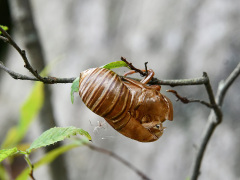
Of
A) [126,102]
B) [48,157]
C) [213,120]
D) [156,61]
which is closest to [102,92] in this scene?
[126,102]

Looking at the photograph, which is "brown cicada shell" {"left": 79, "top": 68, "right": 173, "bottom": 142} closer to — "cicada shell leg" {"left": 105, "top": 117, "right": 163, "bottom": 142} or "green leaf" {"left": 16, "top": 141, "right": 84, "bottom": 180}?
"cicada shell leg" {"left": 105, "top": 117, "right": 163, "bottom": 142}

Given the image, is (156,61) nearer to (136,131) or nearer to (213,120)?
(213,120)

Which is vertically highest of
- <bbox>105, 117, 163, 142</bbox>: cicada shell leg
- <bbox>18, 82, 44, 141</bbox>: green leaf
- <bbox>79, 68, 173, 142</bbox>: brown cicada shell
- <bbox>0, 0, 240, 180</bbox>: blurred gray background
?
<bbox>79, 68, 173, 142</bbox>: brown cicada shell

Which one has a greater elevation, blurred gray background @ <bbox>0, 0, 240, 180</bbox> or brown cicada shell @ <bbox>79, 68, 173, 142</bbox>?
brown cicada shell @ <bbox>79, 68, 173, 142</bbox>

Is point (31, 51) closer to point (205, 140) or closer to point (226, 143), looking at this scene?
point (205, 140)

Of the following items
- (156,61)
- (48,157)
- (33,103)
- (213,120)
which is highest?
(213,120)

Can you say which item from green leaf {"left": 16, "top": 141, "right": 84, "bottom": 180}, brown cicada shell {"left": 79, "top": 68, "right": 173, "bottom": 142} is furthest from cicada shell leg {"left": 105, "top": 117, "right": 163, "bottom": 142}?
green leaf {"left": 16, "top": 141, "right": 84, "bottom": 180}

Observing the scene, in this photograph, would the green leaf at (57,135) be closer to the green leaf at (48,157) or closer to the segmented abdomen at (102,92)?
the segmented abdomen at (102,92)

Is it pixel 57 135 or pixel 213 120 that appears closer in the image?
pixel 57 135
